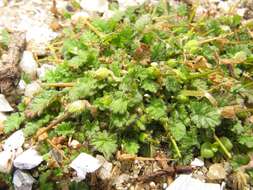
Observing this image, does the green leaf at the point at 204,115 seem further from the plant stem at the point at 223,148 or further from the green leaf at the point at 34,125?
the green leaf at the point at 34,125

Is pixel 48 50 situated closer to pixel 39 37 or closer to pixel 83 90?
pixel 39 37

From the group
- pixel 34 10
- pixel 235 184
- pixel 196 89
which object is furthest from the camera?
pixel 34 10

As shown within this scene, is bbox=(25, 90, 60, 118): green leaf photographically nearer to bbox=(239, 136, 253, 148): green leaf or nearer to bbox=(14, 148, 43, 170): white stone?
bbox=(14, 148, 43, 170): white stone

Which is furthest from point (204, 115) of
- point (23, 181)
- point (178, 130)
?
point (23, 181)

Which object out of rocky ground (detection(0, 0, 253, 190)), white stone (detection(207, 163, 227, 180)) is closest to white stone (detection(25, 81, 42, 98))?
rocky ground (detection(0, 0, 253, 190))

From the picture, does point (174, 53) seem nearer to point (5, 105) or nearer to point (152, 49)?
point (152, 49)

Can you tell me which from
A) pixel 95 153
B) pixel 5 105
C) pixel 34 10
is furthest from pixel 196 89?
pixel 34 10
